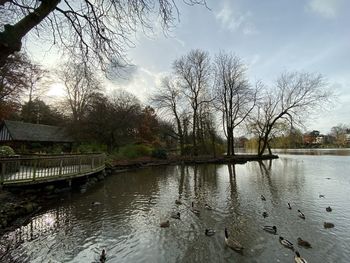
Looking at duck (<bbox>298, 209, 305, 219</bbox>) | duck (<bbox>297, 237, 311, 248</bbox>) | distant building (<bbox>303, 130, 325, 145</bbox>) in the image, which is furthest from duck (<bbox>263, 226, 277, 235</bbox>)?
distant building (<bbox>303, 130, 325, 145</bbox>)

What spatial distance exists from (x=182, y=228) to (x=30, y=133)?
2587 cm

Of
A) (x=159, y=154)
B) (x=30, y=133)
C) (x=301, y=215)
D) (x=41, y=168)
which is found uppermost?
(x=30, y=133)

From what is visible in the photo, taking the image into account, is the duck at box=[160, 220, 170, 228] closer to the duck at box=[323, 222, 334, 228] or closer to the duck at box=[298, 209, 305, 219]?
the duck at box=[298, 209, 305, 219]

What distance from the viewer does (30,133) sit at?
27.8 m

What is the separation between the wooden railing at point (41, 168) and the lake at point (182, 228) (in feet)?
4.51

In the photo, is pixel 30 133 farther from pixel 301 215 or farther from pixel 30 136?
pixel 301 215

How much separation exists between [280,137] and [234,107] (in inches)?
537

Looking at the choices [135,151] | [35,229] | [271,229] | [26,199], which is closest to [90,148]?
[135,151]

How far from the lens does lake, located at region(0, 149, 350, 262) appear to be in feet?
20.8

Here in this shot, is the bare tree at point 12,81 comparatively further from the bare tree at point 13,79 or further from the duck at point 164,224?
the duck at point 164,224

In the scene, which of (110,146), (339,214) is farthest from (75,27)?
(110,146)

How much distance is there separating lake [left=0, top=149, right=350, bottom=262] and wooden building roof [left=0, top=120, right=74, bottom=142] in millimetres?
16962

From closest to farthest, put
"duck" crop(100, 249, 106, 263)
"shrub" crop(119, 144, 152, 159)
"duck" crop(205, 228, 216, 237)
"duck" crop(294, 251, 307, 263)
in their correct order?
"duck" crop(294, 251, 307, 263), "duck" crop(100, 249, 106, 263), "duck" crop(205, 228, 216, 237), "shrub" crop(119, 144, 152, 159)

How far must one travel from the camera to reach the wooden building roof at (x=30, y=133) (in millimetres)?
26062
